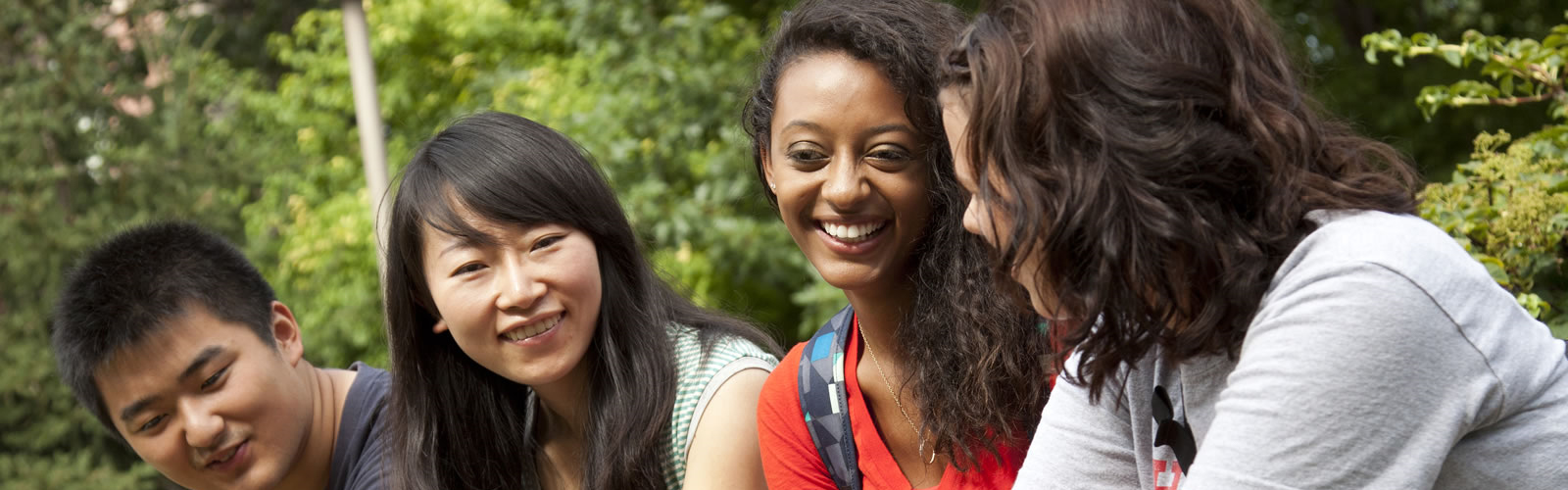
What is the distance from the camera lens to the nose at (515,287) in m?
2.67

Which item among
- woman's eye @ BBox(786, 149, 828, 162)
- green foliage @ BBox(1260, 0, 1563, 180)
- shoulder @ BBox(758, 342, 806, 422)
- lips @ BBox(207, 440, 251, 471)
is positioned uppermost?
woman's eye @ BBox(786, 149, 828, 162)

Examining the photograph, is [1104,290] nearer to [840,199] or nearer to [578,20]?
[840,199]

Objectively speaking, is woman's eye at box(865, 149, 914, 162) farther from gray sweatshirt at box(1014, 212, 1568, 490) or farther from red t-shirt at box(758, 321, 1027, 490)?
gray sweatshirt at box(1014, 212, 1568, 490)

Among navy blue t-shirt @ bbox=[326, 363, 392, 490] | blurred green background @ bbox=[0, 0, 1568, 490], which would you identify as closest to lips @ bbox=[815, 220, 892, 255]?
navy blue t-shirt @ bbox=[326, 363, 392, 490]

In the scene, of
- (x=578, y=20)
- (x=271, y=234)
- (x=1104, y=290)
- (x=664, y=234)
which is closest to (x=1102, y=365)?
(x=1104, y=290)

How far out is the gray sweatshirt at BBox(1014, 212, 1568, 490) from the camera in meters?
1.39

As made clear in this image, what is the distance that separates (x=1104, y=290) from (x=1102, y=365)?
157 mm

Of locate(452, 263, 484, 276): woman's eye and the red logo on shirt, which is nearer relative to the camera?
the red logo on shirt

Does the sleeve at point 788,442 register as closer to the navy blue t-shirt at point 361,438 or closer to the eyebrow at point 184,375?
the navy blue t-shirt at point 361,438

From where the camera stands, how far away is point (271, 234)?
8.31 m

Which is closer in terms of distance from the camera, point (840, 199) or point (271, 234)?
point (840, 199)

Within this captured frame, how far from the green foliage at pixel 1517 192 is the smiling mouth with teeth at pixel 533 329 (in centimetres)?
165

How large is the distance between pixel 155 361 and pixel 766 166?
1.62m

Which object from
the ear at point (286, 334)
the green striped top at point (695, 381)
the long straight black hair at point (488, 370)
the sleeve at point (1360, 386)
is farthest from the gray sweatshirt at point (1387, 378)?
the ear at point (286, 334)
